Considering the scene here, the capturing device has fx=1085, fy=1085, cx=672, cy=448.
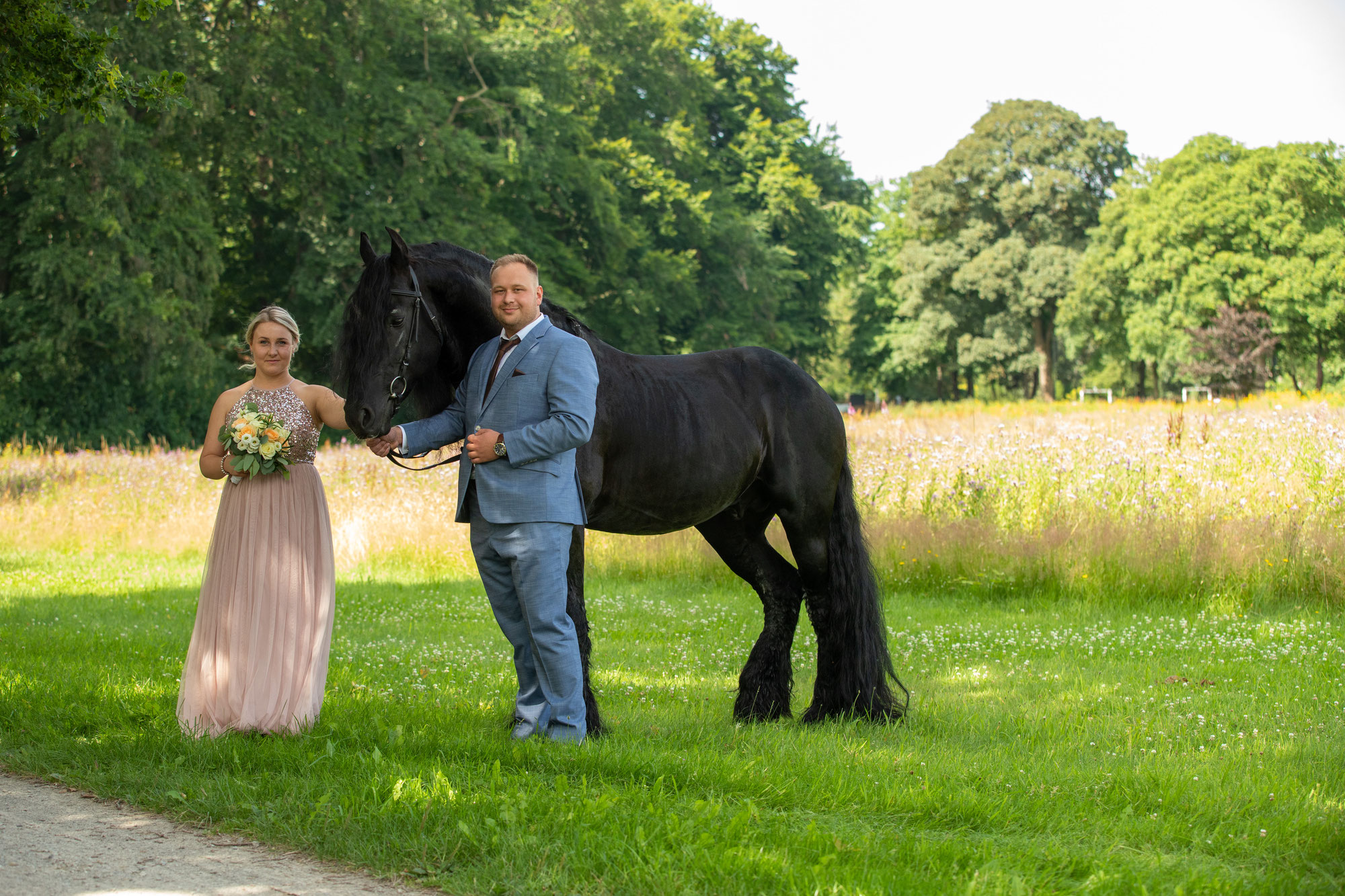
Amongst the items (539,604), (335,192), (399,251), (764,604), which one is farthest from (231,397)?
(335,192)

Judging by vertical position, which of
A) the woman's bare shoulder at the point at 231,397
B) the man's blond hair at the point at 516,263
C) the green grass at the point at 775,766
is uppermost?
the man's blond hair at the point at 516,263

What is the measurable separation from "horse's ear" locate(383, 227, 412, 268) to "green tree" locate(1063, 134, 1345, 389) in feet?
147

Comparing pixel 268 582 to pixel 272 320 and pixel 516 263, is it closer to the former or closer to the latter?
pixel 272 320

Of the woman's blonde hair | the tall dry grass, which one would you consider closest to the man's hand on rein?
the woman's blonde hair

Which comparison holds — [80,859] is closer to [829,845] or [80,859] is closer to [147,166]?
[829,845]

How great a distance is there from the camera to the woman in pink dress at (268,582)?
17.5 ft

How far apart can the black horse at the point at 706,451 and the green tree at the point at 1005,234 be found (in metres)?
47.1

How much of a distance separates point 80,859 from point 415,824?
3.77ft

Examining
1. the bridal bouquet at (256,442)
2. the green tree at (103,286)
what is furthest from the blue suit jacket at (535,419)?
the green tree at (103,286)

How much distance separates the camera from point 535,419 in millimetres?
4840

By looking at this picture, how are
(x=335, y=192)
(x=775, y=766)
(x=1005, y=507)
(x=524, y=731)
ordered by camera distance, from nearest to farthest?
1. (x=775, y=766)
2. (x=524, y=731)
3. (x=1005, y=507)
4. (x=335, y=192)

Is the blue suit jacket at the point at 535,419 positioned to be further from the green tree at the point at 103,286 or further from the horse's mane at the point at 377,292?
the green tree at the point at 103,286

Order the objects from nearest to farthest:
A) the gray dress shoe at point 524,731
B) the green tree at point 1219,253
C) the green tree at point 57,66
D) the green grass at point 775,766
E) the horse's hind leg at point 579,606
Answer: the green grass at point 775,766, the gray dress shoe at point 524,731, the horse's hind leg at point 579,606, the green tree at point 57,66, the green tree at point 1219,253

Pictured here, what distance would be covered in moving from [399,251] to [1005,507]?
28.9 ft
